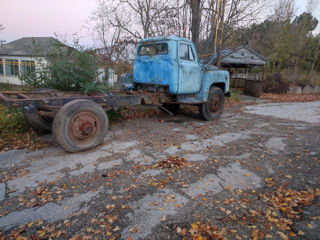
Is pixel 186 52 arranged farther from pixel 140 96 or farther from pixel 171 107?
pixel 171 107

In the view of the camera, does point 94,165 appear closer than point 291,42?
Yes

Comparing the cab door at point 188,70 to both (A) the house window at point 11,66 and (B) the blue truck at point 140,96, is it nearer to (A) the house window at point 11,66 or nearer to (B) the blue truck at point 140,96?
(B) the blue truck at point 140,96

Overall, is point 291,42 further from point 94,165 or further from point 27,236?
point 27,236

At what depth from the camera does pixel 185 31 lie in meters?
12.5

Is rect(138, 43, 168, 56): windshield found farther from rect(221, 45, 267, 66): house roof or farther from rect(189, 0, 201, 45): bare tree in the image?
rect(221, 45, 267, 66): house roof

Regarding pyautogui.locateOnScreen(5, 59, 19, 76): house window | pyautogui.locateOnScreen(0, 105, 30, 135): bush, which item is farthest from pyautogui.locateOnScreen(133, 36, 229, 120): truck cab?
pyautogui.locateOnScreen(5, 59, 19, 76): house window

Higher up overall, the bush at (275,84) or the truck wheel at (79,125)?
the bush at (275,84)

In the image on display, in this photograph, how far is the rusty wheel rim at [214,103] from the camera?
24.8 ft

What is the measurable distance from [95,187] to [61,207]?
1.85 ft

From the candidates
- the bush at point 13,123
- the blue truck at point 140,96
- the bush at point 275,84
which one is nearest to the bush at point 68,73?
the blue truck at point 140,96

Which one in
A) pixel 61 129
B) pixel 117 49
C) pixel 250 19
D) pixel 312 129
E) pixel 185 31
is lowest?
pixel 312 129

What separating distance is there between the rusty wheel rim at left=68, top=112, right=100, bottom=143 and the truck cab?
89.7 inches

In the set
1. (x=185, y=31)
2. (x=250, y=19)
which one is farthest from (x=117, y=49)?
(x=250, y=19)

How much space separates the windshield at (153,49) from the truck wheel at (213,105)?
7.39 ft
